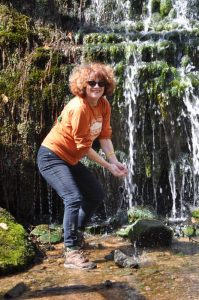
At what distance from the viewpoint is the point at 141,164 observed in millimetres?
7031

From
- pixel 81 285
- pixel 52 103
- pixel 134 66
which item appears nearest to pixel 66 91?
pixel 52 103

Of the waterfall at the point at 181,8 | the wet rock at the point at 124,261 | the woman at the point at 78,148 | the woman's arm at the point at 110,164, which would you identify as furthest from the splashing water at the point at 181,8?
the wet rock at the point at 124,261

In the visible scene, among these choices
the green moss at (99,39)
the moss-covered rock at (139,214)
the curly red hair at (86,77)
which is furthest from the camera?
the green moss at (99,39)

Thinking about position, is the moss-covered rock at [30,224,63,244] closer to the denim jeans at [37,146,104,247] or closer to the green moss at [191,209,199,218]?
the denim jeans at [37,146,104,247]

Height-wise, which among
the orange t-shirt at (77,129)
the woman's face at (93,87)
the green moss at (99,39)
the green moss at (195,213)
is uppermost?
A: the green moss at (99,39)

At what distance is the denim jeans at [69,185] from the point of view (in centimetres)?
437

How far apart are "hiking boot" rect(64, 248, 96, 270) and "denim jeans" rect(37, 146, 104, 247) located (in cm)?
8

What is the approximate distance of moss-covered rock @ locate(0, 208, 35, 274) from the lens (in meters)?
4.45

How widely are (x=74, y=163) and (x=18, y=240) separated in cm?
113

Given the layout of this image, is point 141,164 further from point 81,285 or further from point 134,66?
point 81,285

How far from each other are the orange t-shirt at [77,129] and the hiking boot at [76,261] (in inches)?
35.3

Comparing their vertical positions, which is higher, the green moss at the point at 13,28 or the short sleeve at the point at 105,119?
the green moss at the point at 13,28

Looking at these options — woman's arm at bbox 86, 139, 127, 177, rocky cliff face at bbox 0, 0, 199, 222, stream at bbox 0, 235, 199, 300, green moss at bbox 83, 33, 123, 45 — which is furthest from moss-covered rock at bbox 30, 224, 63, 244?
green moss at bbox 83, 33, 123, 45

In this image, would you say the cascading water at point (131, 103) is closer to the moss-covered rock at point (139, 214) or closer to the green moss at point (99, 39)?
the moss-covered rock at point (139, 214)
